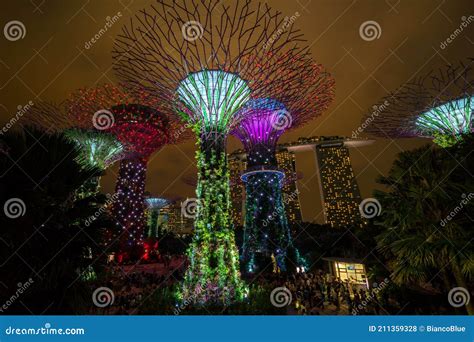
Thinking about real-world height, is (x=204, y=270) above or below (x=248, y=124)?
below

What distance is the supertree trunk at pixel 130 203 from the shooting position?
27814 mm

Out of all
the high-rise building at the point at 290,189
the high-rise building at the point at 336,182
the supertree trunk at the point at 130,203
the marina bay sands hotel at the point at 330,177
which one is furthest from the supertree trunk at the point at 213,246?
the high-rise building at the point at 336,182

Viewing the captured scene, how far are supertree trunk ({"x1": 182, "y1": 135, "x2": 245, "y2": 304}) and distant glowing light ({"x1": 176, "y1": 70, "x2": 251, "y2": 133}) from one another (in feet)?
5.66

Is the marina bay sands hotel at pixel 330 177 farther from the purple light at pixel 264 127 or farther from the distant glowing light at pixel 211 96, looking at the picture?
the distant glowing light at pixel 211 96

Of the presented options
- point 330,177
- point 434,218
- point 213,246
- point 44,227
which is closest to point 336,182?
point 330,177

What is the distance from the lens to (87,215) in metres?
5.34

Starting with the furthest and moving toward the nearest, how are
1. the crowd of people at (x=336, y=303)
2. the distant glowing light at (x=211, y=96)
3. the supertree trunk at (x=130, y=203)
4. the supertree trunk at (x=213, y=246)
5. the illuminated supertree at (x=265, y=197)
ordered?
the supertree trunk at (x=130, y=203)
the illuminated supertree at (x=265, y=197)
the distant glowing light at (x=211, y=96)
the crowd of people at (x=336, y=303)
the supertree trunk at (x=213, y=246)

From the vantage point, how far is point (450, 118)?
57.9 ft

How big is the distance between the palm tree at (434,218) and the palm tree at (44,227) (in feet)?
25.4

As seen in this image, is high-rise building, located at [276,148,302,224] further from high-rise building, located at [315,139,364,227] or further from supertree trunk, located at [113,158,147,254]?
supertree trunk, located at [113,158,147,254]
